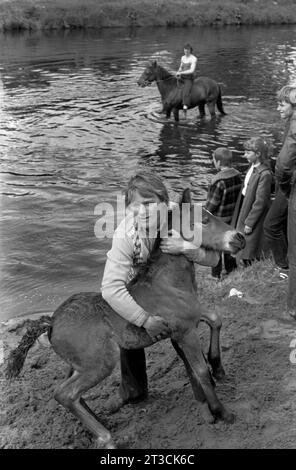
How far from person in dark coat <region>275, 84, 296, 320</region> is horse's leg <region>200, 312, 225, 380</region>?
1.49 m

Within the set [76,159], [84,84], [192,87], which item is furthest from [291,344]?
[84,84]

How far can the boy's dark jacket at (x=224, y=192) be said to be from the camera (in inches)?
331

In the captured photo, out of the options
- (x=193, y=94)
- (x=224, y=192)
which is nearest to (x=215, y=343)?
(x=224, y=192)

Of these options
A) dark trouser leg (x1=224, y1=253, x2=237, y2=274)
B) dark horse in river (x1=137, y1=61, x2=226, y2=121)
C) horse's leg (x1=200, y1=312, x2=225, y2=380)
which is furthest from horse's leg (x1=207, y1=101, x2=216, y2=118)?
horse's leg (x1=200, y1=312, x2=225, y2=380)

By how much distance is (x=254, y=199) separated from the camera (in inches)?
320

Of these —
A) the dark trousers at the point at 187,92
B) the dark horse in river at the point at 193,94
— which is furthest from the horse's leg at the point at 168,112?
the dark trousers at the point at 187,92

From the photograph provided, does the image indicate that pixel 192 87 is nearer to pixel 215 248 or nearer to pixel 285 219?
pixel 285 219

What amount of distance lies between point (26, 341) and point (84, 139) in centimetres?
1273

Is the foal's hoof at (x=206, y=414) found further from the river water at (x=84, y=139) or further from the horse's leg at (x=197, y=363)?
the river water at (x=84, y=139)

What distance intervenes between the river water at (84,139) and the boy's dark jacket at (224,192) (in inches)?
93.8

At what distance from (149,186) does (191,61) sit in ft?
52.3

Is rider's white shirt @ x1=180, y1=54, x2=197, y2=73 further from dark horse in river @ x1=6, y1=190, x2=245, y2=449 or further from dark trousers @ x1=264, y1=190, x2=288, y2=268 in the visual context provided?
dark horse in river @ x1=6, y1=190, x2=245, y2=449

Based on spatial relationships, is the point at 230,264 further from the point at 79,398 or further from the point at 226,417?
the point at 79,398

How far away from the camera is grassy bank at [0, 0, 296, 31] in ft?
132
